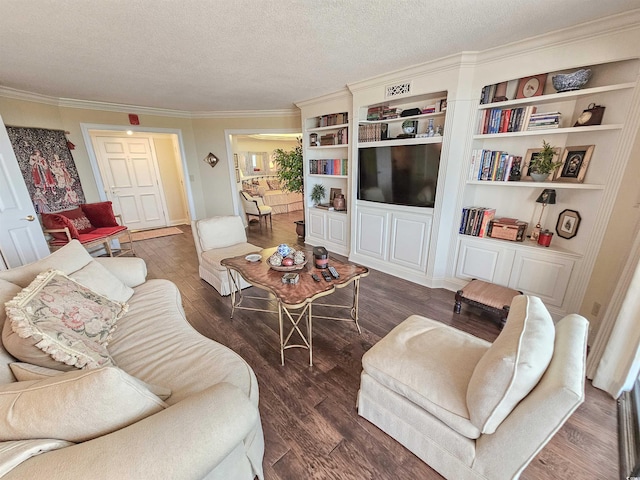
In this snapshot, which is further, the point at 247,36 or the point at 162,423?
the point at 247,36

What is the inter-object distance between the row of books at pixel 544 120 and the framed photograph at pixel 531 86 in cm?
20

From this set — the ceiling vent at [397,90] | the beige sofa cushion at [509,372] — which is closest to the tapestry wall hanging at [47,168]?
the ceiling vent at [397,90]

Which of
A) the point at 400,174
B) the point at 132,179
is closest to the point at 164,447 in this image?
the point at 400,174

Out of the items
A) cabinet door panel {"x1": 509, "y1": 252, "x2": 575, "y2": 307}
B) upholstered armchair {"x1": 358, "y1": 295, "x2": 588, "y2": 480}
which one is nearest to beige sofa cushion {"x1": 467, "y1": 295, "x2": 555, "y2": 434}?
upholstered armchair {"x1": 358, "y1": 295, "x2": 588, "y2": 480}

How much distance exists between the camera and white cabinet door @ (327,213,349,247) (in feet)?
13.1

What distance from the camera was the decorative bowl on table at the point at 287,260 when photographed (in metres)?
2.09

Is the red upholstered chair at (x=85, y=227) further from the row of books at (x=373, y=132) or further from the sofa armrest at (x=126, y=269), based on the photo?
the row of books at (x=373, y=132)

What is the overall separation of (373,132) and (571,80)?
175 centimetres

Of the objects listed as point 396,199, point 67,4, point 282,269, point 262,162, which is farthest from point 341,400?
point 262,162

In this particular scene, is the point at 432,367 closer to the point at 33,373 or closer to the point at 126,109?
the point at 33,373

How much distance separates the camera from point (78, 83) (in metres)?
3.02

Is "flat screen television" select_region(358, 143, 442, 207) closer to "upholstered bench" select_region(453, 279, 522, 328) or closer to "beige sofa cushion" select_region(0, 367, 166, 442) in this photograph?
"upholstered bench" select_region(453, 279, 522, 328)

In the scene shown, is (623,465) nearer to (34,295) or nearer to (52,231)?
(34,295)

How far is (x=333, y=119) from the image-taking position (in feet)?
12.6
